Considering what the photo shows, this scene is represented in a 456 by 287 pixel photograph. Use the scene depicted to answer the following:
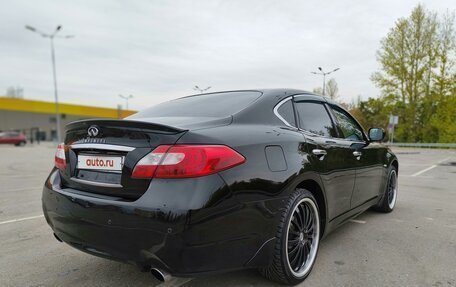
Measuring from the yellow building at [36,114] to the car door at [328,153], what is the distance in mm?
52970

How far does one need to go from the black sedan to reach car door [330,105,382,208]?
0.70 metres

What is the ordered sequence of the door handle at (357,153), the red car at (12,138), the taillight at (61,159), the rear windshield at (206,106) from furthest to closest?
the red car at (12,138) < the door handle at (357,153) < the rear windshield at (206,106) < the taillight at (61,159)

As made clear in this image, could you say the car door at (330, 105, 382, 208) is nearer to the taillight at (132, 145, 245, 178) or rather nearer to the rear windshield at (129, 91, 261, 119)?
the rear windshield at (129, 91, 261, 119)

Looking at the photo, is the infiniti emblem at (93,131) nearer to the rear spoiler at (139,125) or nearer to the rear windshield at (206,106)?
the rear spoiler at (139,125)

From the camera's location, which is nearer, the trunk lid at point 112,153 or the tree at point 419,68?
the trunk lid at point 112,153

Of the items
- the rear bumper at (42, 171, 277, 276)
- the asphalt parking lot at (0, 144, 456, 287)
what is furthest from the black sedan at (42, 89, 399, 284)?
the asphalt parking lot at (0, 144, 456, 287)

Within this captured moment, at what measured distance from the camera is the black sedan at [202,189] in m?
1.97

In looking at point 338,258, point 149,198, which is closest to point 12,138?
point 338,258

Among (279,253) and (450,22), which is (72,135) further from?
(450,22)

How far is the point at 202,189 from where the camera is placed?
1.97 meters

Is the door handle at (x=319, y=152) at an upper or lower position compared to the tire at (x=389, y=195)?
upper

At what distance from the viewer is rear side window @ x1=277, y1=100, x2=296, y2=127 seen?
288cm

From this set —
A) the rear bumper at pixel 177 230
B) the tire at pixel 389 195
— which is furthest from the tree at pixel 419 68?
the rear bumper at pixel 177 230

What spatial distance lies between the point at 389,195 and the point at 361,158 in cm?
155
